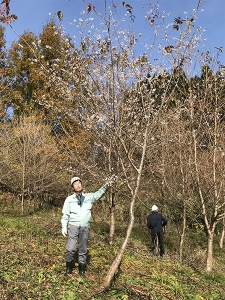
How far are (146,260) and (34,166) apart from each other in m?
7.53

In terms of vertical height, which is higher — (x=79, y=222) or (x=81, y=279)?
(x=79, y=222)

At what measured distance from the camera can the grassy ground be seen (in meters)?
3.90

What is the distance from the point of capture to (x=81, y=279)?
4.29 meters

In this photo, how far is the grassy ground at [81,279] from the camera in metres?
3.90

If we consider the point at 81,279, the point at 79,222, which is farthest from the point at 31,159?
the point at 81,279

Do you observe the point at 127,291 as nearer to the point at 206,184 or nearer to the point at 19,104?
the point at 206,184

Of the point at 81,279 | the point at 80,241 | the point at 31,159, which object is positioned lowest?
the point at 81,279

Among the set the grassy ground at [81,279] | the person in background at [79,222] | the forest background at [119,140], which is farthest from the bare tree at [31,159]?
the person in background at [79,222]

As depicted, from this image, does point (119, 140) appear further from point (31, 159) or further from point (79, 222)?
point (31, 159)

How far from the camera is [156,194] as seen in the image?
37.2ft

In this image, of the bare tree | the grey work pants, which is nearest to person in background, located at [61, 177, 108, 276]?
the grey work pants

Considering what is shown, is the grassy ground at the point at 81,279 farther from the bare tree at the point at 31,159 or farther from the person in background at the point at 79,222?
the bare tree at the point at 31,159

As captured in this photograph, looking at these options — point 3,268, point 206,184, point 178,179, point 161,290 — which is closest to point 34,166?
point 178,179

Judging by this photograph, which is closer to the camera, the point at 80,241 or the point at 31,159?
the point at 80,241
